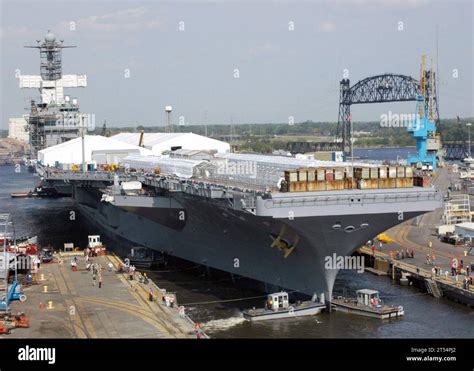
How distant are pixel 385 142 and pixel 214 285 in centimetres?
11850

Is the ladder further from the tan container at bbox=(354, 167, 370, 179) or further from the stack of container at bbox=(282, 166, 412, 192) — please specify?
the tan container at bbox=(354, 167, 370, 179)

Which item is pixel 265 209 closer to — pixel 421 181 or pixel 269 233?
pixel 269 233

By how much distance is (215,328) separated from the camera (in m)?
25.0

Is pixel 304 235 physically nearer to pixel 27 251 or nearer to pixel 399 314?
pixel 399 314

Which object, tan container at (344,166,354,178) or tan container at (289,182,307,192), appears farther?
tan container at (344,166,354,178)

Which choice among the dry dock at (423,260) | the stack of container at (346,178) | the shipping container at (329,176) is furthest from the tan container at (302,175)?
the dry dock at (423,260)

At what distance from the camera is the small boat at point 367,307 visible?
2622 centimetres

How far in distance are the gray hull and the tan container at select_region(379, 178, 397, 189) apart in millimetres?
852

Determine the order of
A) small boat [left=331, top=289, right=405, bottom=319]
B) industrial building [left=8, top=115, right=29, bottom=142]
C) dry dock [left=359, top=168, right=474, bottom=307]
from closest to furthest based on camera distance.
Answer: small boat [left=331, top=289, right=405, bottom=319], dry dock [left=359, top=168, right=474, bottom=307], industrial building [left=8, top=115, right=29, bottom=142]

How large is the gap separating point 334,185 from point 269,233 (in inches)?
125

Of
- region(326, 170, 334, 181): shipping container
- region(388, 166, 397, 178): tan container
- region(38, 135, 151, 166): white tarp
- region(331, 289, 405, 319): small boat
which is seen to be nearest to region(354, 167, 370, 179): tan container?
Answer: region(388, 166, 397, 178): tan container

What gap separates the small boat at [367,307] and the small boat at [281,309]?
87 centimetres

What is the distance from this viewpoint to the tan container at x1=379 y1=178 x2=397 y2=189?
24.9 meters
